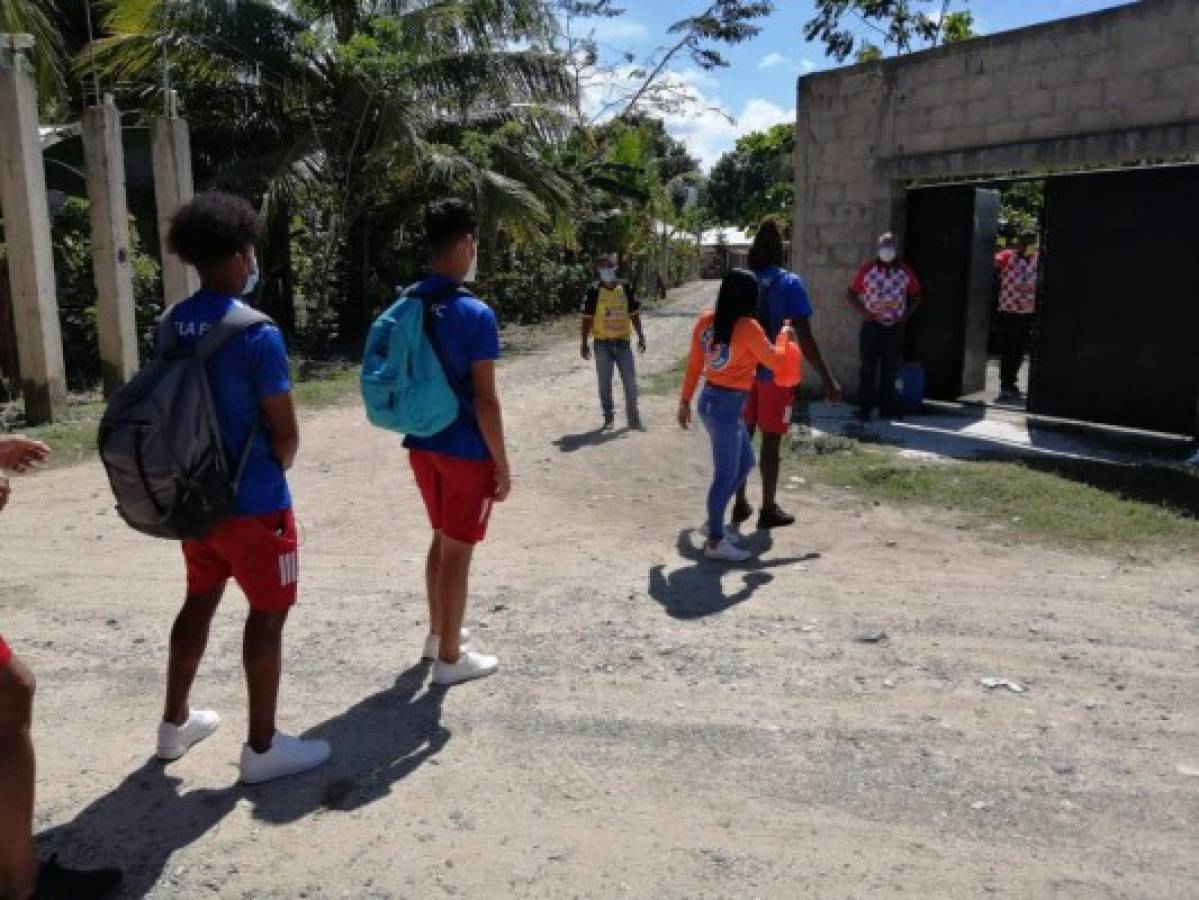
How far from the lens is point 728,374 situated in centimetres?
555

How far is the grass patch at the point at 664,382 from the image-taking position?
12.0 meters

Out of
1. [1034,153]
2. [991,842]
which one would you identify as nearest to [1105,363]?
[1034,153]

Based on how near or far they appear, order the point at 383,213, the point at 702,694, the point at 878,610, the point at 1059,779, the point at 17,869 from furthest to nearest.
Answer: the point at 383,213
the point at 878,610
the point at 702,694
the point at 1059,779
the point at 17,869

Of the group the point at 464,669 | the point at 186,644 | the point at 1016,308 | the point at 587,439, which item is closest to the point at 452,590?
the point at 464,669

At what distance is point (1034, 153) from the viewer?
8945mm

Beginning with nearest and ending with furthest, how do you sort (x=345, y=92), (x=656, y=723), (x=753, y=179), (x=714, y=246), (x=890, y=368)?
(x=656, y=723) → (x=890, y=368) → (x=345, y=92) → (x=714, y=246) → (x=753, y=179)

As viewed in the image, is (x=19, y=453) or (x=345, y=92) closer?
(x=19, y=453)

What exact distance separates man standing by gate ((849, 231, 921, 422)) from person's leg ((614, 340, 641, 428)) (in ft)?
7.11

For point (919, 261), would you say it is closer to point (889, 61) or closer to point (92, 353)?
point (889, 61)

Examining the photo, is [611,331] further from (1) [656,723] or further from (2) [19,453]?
(2) [19,453]

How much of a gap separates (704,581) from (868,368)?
5.17 meters

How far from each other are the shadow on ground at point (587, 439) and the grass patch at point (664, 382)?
7.54ft

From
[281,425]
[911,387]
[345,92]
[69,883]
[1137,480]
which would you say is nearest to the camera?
[69,883]

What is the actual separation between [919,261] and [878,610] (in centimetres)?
670
